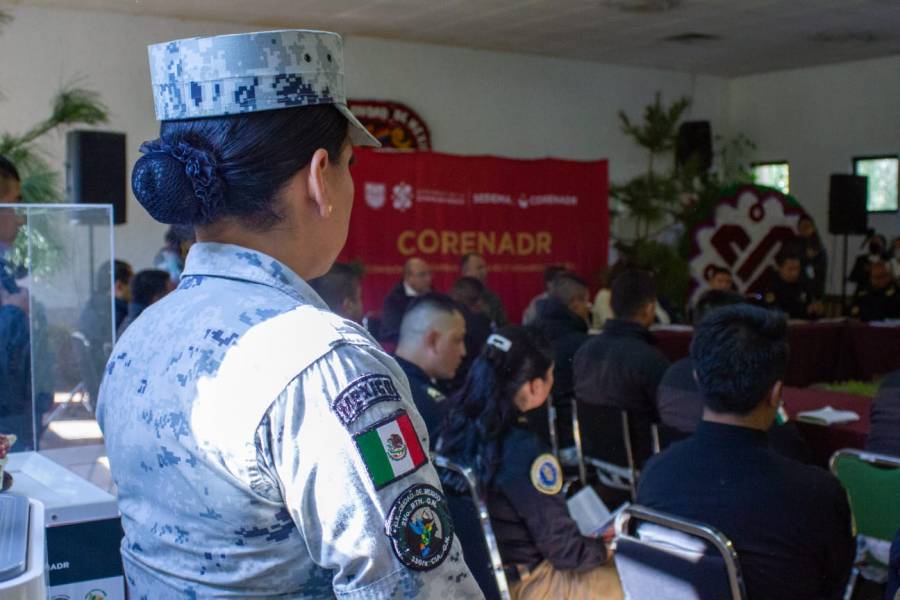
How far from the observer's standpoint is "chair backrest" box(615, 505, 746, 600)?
73.5 inches

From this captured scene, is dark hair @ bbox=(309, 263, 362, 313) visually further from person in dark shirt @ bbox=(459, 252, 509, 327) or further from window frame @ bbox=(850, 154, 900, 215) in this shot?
window frame @ bbox=(850, 154, 900, 215)

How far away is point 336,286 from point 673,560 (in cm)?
247

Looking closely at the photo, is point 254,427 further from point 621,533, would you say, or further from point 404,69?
point 404,69

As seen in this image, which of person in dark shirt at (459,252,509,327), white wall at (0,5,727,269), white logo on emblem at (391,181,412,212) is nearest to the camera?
person in dark shirt at (459,252,509,327)

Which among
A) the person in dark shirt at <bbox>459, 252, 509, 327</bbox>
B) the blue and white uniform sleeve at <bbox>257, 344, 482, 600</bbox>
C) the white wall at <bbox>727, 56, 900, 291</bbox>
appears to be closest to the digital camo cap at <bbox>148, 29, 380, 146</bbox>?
the blue and white uniform sleeve at <bbox>257, 344, 482, 600</bbox>

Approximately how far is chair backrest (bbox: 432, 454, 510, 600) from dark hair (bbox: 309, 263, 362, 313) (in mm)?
1656

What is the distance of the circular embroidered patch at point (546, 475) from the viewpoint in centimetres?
253

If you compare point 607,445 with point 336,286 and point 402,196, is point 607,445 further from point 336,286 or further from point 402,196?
point 402,196

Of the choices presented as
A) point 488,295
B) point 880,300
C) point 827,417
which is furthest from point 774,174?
point 827,417

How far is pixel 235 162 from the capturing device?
36.3 inches

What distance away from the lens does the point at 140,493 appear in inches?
38.2

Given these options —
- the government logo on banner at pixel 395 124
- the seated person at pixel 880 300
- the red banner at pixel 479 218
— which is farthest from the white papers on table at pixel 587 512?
the government logo on banner at pixel 395 124

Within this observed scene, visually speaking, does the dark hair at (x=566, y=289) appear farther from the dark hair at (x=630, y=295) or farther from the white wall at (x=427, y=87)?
the white wall at (x=427, y=87)

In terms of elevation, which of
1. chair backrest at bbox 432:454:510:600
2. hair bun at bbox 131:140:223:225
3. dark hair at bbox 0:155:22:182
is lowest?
chair backrest at bbox 432:454:510:600
